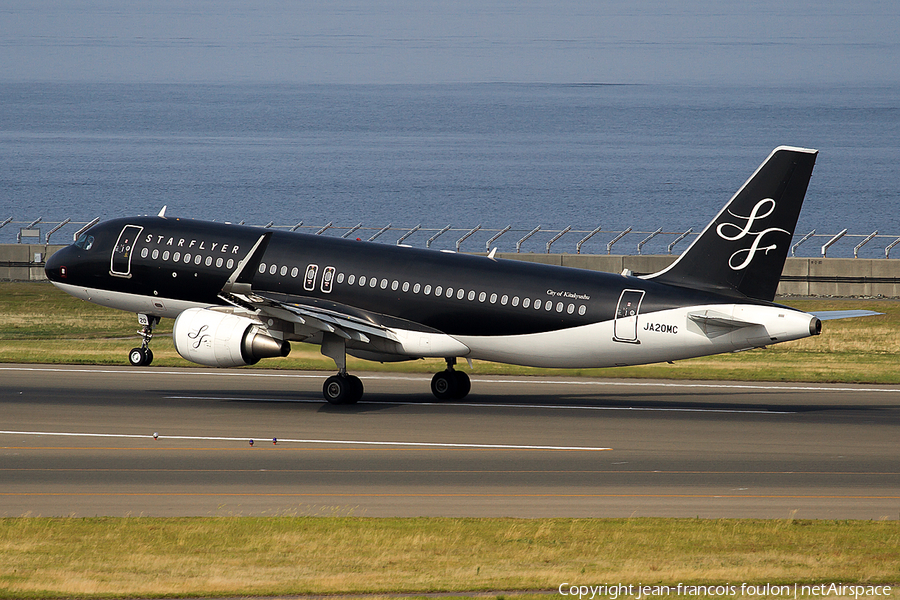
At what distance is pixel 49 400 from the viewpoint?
3844 cm

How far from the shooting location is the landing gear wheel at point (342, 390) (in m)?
37.8

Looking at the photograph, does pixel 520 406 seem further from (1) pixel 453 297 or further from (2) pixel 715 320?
(2) pixel 715 320

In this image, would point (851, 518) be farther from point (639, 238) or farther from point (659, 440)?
point (639, 238)

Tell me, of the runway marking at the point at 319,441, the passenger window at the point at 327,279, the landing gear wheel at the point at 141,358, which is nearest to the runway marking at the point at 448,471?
the runway marking at the point at 319,441

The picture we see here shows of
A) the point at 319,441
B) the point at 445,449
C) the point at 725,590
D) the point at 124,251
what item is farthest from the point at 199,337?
the point at 725,590

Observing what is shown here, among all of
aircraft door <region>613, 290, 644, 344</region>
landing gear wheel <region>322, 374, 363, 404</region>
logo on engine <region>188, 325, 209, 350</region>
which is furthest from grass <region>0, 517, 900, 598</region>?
landing gear wheel <region>322, 374, 363, 404</region>

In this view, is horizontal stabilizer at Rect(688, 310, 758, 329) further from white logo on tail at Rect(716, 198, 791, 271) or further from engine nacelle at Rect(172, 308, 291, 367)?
engine nacelle at Rect(172, 308, 291, 367)

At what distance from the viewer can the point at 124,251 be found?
1631 inches

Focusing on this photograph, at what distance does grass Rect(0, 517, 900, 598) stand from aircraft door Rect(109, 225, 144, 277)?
20679 mm

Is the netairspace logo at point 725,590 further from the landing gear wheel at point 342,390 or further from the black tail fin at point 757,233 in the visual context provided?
the landing gear wheel at point 342,390

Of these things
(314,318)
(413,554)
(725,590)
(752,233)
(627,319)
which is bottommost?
(413,554)

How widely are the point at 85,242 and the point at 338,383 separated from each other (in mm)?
12438

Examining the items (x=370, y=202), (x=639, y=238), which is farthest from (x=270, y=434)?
(x=370, y=202)

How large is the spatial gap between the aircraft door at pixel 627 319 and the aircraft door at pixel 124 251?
18025 millimetres
